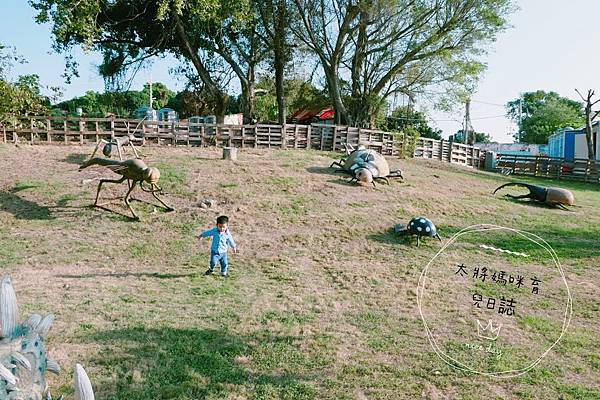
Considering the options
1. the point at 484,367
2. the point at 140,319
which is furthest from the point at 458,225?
the point at 140,319

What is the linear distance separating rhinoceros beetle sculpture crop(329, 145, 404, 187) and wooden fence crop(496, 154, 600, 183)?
40.7 feet

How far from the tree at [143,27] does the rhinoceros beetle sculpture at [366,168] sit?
10.5 meters

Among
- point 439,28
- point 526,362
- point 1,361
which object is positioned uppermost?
point 439,28

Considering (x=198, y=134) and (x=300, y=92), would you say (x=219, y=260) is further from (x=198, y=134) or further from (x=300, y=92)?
(x=300, y=92)

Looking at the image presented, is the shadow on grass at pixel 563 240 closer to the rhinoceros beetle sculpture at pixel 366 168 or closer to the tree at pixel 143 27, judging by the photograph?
the rhinoceros beetle sculpture at pixel 366 168

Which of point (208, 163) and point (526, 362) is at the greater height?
point (208, 163)

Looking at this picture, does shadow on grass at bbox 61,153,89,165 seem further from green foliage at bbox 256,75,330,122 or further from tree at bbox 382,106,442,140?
tree at bbox 382,106,442,140

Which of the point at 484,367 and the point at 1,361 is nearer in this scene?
the point at 1,361

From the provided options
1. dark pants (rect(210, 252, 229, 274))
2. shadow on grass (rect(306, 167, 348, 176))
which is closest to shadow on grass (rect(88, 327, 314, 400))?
dark pants (rect(210, 252, 229, 274))

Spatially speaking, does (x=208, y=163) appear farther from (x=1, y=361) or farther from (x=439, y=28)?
(x=439, y=28)

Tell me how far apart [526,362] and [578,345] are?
0.89 m

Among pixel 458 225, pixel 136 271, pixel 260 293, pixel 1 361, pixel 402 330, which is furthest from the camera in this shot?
pixel 458 225

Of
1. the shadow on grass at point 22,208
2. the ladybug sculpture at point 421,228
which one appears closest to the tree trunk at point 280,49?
the shadow on grass at point 22,208

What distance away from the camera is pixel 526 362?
16.7 feet
